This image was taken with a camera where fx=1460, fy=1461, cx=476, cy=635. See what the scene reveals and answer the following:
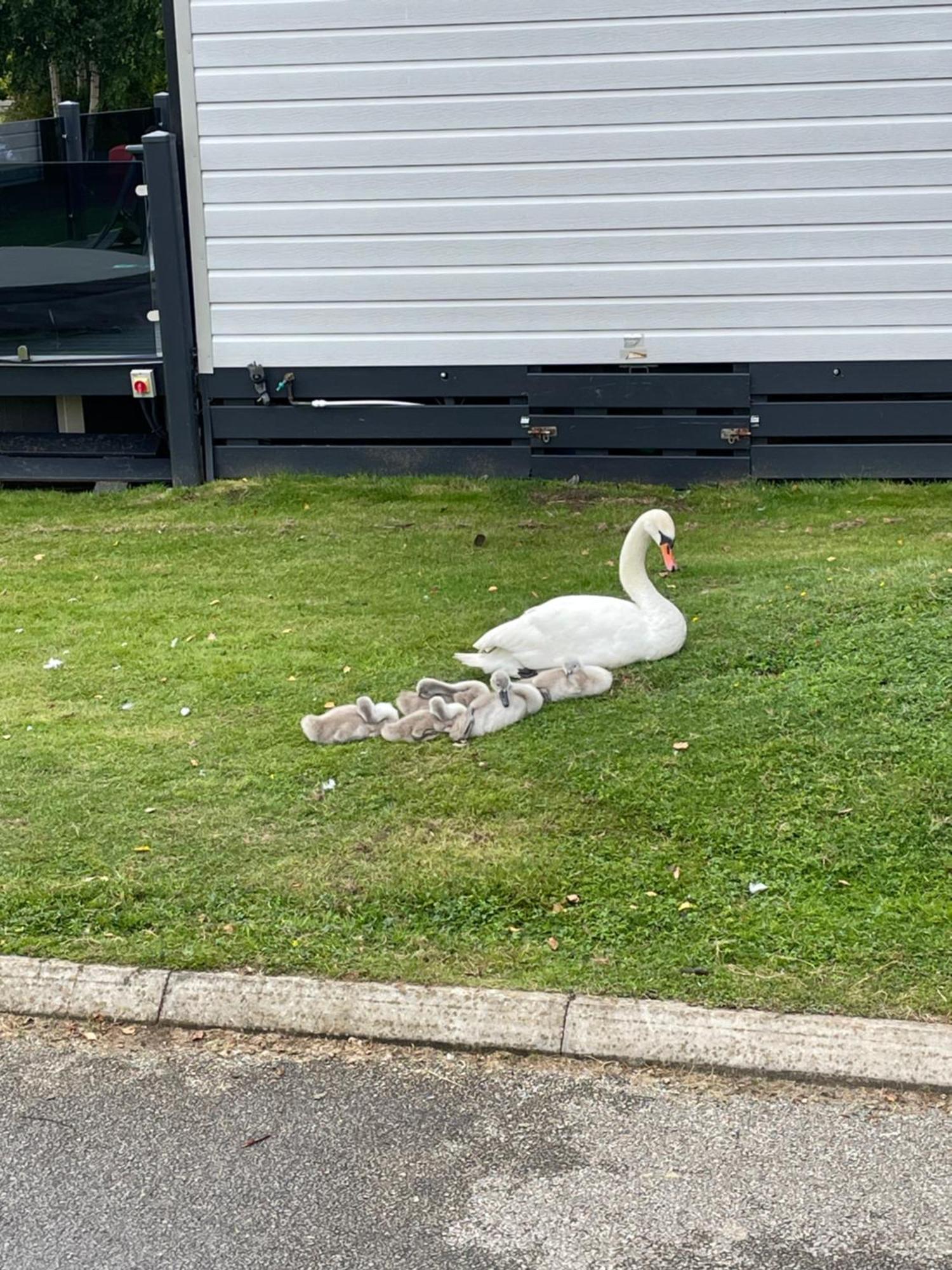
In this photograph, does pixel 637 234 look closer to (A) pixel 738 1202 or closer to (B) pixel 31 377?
(B) pixel 31 377

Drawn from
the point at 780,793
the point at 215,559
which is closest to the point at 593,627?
the point at 780,793

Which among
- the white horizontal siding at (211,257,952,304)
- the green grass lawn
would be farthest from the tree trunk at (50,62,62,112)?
the green grass lawn

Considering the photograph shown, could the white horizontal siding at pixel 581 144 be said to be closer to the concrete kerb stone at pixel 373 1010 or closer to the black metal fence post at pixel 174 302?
the black metal fence post at pixel 174 302

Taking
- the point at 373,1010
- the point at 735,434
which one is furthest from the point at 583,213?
the point at 373,1010

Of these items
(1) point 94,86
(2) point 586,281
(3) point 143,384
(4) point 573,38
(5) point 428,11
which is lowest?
(3) point 143,384

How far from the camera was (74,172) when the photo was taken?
11164 millimetres

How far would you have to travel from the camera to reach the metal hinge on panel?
10891 mm

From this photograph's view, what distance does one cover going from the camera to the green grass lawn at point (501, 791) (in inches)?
178

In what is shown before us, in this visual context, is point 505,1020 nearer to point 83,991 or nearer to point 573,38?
point 83,991

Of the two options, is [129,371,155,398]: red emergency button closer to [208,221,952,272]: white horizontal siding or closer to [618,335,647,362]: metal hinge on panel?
[208,221,952,272]: white horizontal siding

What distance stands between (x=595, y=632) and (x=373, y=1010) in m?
2.59

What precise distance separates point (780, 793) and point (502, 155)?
271 inches

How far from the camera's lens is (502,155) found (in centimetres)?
1077

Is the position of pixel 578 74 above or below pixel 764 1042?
above
